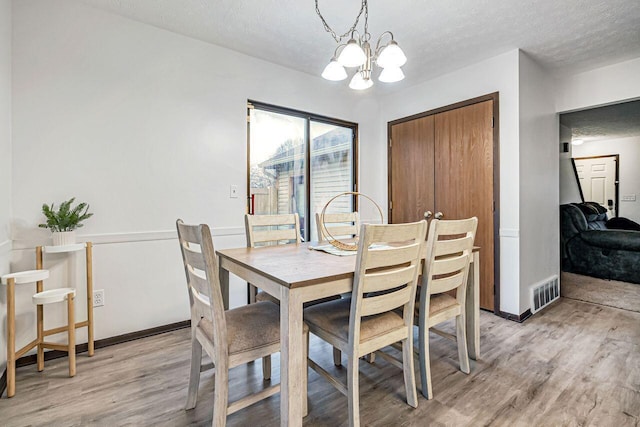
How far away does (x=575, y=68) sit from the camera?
123 inches

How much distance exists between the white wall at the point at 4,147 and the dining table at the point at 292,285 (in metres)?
1.28

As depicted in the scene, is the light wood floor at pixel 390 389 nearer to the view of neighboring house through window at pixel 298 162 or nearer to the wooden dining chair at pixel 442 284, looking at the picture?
the wooden dining chair at pixel 442 284

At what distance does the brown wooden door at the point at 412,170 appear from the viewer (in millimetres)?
3453

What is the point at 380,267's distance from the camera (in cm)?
141

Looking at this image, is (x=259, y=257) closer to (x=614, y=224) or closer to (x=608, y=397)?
(x=608, y=397)

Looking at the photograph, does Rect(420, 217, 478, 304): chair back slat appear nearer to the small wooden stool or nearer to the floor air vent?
the floor air vent

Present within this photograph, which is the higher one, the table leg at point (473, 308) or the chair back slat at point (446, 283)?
the chair back slat at point (446, 283)

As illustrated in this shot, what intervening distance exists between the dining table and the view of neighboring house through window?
1.44 m

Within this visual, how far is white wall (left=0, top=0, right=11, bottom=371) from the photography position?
1783 mm

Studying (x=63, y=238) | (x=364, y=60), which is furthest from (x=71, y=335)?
(x=364, y=60)

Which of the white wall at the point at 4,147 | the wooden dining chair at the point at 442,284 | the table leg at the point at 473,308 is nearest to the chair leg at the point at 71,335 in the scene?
the white wall at the point at 4,147

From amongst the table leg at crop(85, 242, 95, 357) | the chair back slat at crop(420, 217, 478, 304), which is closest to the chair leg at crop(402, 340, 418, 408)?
the chair back slat at crop(420, 217, 478, 304)

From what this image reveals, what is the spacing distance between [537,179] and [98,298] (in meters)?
3.94

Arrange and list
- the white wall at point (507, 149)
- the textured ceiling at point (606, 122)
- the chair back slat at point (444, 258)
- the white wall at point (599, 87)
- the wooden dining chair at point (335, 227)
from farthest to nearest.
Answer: the textured ceiling at point (606, 122) < the white wall at point (599, 87) < the white wall at point (507, 149) < the wooden dining chair at point (335, 227) < the chair back slat at point (444, 258)
